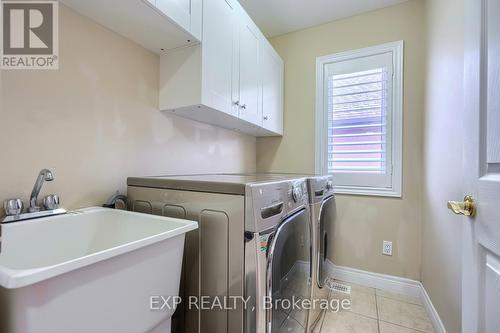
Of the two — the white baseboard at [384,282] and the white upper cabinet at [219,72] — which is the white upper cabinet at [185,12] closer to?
the white upper cabinet at [219,72]

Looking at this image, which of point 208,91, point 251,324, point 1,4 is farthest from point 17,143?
point 251,324

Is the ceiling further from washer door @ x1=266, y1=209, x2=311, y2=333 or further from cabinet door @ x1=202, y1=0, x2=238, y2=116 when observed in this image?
washer door @ x1=266, y1=209, x2=311, y2=333

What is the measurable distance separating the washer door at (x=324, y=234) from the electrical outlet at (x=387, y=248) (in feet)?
2.33

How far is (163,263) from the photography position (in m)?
0.76

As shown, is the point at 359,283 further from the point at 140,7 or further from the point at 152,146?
the point at 140,7

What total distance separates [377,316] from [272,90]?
6.70 ft

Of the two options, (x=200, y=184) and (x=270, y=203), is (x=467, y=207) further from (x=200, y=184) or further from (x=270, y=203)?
(x=200, y=184)

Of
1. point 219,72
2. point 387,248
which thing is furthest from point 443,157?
point 219,72

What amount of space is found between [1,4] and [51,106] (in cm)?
39

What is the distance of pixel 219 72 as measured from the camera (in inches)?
56.3

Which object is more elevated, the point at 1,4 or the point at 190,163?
the point at 1,4

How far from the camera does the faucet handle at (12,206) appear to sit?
2.65 ft


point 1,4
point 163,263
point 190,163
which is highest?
point 1,4
